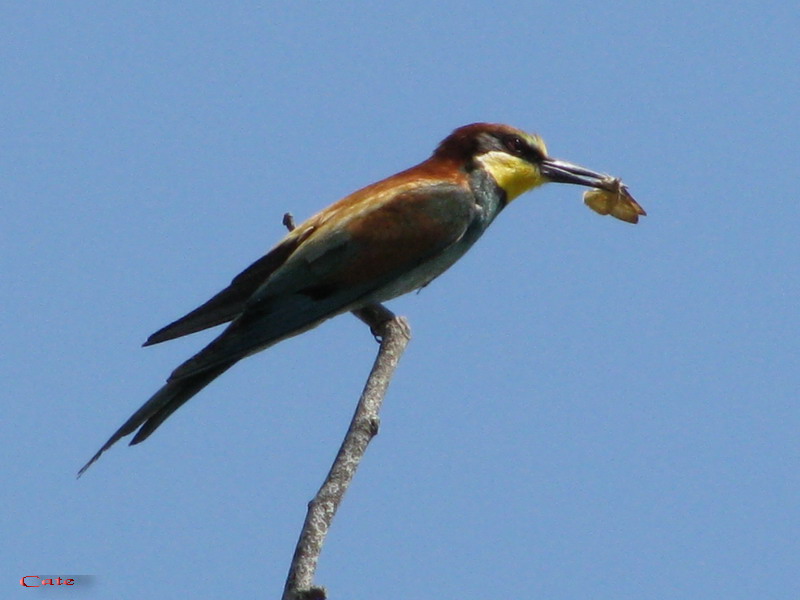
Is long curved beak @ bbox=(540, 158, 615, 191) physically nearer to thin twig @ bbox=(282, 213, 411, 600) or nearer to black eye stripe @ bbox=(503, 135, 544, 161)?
black eye stripe @ bbox=(503, 135, 544, 161)

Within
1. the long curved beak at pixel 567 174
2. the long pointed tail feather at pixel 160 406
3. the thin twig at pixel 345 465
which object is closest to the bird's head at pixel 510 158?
the long curved beak at pixel 567 174

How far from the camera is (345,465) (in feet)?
13.3

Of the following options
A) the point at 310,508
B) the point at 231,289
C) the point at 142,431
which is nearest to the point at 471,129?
the point at 231,289

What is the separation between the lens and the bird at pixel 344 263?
509 cm

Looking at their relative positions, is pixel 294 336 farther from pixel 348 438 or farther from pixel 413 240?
pixel 348 438

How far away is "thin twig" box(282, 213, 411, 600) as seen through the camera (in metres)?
3.55

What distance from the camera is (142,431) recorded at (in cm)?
489

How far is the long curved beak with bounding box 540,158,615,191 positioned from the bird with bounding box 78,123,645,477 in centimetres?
31

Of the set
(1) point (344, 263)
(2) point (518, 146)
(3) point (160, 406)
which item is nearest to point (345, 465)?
(3) point (160, 406)

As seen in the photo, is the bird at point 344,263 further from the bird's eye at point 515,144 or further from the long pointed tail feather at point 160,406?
the bird's eye at point 515,144

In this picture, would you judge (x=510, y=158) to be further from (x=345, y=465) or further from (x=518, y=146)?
(x=345, y=465)

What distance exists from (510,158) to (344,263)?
1.16 meters

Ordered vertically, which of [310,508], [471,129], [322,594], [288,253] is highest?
[471,129]

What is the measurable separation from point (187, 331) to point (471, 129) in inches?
70.2
